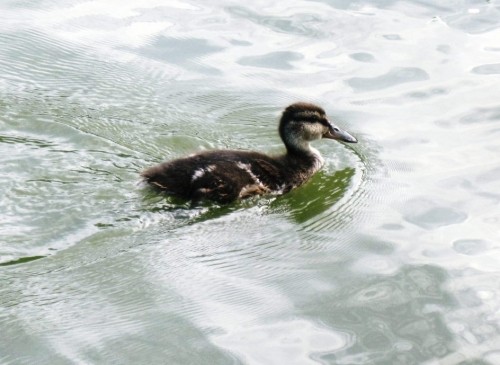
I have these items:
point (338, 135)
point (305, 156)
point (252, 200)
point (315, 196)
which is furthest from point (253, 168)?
point (338, 135)

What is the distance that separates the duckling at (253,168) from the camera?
6125mm

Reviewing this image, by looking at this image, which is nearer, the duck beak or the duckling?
the duckling

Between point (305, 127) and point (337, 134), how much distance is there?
230 millimetres

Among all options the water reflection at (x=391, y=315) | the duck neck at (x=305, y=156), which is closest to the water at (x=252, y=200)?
the water reflection at (x=391, y=315)

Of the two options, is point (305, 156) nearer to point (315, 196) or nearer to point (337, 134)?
point (337, 134)

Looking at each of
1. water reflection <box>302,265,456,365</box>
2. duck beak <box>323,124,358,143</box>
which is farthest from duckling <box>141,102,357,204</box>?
water reflection <box>302,265,456,365</box>

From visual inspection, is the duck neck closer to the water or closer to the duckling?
the duckling

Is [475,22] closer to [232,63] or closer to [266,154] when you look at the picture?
[232,63]

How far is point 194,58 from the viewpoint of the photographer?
808 cm

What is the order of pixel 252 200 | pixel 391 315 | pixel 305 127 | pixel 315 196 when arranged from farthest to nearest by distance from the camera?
pixel 305 127 → pixel 315 196 → pixel 252 200 → pixel 391 315

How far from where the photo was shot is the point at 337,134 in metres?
6.88

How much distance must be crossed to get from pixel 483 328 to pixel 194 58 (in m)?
3.91

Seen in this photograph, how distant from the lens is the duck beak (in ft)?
22.5

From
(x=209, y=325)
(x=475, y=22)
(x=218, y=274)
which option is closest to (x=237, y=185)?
(x=218, y=274)
